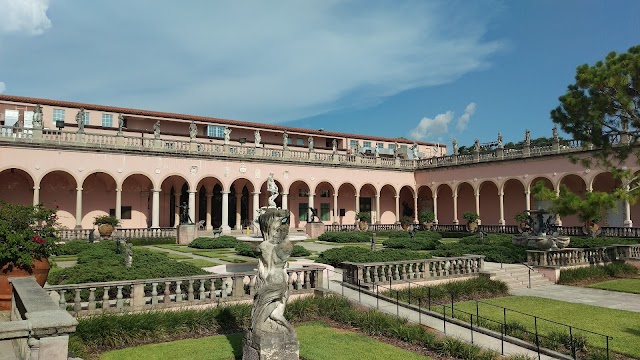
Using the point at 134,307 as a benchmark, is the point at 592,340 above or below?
below

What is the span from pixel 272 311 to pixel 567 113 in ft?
56.5

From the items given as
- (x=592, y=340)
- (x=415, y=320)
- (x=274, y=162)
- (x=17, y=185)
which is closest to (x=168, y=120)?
(x=274, y=162)

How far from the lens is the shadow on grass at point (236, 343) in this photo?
7.63 metres

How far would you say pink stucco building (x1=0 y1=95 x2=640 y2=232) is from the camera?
30.3 metres

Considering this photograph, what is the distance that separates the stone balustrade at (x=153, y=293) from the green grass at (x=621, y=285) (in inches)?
425

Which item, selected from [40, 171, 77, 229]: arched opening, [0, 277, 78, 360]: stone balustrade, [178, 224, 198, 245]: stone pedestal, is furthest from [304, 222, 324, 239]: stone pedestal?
[0, 277, 78, 360]: stone balustrade

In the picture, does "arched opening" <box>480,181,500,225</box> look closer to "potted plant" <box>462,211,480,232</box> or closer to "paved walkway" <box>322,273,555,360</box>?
"potted plant" <box>462,211,480,232</box>

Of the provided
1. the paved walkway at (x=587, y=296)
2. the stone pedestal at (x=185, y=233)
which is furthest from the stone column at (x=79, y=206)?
the paved walkway at (x=587, y=296)

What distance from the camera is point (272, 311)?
653 centimetres

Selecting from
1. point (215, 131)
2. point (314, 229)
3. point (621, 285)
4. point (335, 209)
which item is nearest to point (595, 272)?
point (621, 285)

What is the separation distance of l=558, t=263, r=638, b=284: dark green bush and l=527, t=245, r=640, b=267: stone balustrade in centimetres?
56

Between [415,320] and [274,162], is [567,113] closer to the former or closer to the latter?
[415,320]

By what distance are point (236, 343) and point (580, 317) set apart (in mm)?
8365

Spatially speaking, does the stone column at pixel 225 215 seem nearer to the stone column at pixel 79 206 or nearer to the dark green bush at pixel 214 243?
the dark green bush at pixel 214 243
